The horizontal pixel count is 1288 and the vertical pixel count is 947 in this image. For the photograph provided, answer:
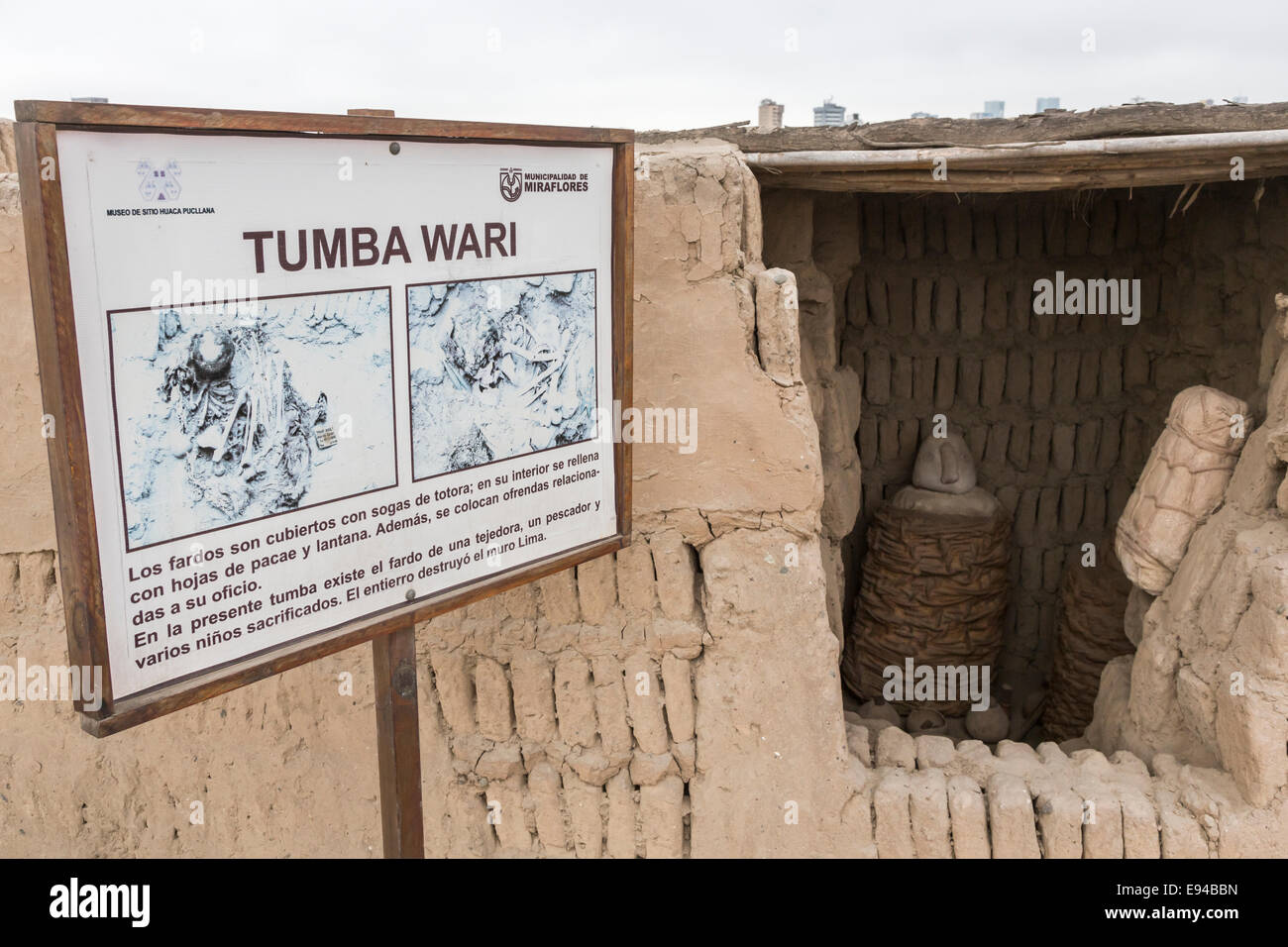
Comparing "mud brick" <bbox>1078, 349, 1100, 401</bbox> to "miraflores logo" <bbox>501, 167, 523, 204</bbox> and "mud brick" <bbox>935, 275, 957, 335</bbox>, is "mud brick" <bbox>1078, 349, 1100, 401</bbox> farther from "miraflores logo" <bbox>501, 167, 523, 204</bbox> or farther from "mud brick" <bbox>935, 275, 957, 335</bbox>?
"miraflores logo" <bbox>501, 167, 523, 204</bbox>

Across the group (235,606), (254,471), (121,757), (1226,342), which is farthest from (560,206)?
(1226,342)

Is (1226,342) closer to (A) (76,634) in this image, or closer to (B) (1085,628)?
(B) (1085,628)

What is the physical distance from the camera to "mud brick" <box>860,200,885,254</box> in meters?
6.01

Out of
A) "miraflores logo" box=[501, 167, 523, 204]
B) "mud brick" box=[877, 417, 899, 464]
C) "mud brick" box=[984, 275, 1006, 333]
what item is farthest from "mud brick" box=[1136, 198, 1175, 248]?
"miraflores logo" box=[501, 167, 523, 204]

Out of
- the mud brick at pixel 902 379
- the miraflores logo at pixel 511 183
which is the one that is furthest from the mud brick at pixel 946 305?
the miraflores logo at pixel 511 183

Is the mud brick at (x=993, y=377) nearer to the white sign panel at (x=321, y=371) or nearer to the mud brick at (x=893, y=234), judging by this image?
the mud brick at (x=893, y=234)

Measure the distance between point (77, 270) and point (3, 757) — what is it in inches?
93.0

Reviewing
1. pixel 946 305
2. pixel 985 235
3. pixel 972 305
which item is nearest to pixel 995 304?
pixel 972 305

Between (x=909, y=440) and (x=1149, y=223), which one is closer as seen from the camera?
(x=1149, y=223)

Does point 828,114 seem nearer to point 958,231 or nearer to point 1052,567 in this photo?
point 958,231

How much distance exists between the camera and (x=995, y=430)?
635cm

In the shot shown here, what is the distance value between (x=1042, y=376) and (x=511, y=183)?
4279 mm

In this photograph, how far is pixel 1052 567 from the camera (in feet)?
21.2

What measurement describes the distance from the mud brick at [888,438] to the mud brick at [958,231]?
3.10 ft
